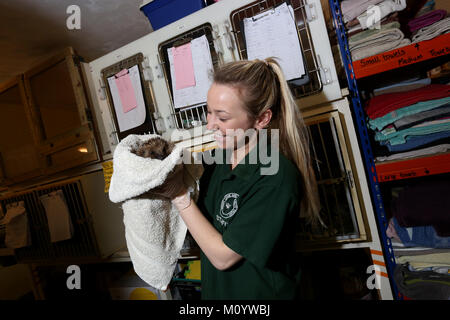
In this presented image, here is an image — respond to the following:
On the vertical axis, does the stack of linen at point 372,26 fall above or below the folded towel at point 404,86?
above

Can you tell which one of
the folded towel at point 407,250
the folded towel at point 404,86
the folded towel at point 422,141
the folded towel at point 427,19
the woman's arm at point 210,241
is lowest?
the folded towel at point 407,250

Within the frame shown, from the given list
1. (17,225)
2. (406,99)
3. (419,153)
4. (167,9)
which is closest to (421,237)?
(419,153)

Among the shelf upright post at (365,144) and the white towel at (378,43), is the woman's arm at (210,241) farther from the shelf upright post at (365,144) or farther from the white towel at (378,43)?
the white towel at (378,43)

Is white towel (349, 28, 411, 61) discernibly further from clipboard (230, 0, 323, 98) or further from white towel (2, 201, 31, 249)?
white towel (2, 201, 31, 249)

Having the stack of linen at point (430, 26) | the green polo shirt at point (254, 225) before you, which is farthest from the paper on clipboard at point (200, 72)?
the stack of linen at point (430, 26)

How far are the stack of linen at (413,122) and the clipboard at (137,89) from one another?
1.11 m

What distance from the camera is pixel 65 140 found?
57.7 inches

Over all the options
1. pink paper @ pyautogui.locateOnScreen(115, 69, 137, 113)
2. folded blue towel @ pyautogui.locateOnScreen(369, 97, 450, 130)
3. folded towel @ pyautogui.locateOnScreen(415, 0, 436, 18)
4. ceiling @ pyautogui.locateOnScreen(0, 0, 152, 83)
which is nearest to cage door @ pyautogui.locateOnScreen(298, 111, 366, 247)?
folded blue towel @ pyautogui.locateOnScreen(369, 97, 450, 130)

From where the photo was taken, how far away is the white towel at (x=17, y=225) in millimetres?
1594

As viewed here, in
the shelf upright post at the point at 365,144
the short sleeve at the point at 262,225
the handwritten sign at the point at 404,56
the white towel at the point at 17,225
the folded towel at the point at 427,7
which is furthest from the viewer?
the white towel at the point at 17,225

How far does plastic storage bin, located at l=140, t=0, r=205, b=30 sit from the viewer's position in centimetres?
116

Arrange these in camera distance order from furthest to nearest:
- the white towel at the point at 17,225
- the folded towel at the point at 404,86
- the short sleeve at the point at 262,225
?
1. the white towel at the point at 17,225
2. the folded towel at the point at 404,86
3. the short sleeve at the point at 262,225

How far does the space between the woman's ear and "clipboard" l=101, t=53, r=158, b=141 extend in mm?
678

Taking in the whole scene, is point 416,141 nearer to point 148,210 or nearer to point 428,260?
point 428,260
